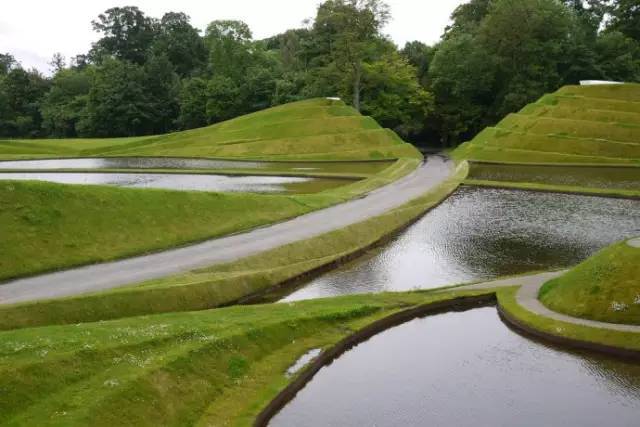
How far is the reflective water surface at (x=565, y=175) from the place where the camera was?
5622 centimetres

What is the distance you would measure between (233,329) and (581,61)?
3610 inches

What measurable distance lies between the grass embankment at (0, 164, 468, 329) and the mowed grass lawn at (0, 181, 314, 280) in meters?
5.87

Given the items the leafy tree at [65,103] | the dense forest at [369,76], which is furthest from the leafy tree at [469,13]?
the leafy tree at [65,103]

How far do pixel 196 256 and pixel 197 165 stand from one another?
45.6 m

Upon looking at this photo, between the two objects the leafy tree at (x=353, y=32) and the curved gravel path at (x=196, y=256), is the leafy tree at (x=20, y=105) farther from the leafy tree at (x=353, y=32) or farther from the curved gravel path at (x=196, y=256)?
the curved gravel path at (x=196, y=256)

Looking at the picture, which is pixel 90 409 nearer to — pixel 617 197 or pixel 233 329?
pixel 233 329

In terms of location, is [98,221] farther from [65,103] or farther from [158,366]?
[65,103]

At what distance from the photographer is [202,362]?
1939cm

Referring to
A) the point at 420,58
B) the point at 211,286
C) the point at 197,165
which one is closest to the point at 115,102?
the point at 197,165

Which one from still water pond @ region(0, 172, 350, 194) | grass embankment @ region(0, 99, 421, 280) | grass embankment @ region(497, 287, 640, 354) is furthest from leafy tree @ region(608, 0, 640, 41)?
grass embankment @ region(497, 287, 640, 354)

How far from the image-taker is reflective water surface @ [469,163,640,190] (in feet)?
184

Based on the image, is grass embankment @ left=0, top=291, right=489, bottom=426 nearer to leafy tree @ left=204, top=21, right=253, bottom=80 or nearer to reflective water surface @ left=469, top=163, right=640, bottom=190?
reflective water surface @ left=469, top=163, right=640, bottom=190

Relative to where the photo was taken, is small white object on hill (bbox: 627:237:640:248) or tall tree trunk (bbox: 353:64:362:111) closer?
small white object on hill (bbox: 627:237:640:248)

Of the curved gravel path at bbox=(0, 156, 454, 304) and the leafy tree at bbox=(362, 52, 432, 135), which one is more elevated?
the leafy tree at bbox=(362, 52, 432, 135)
